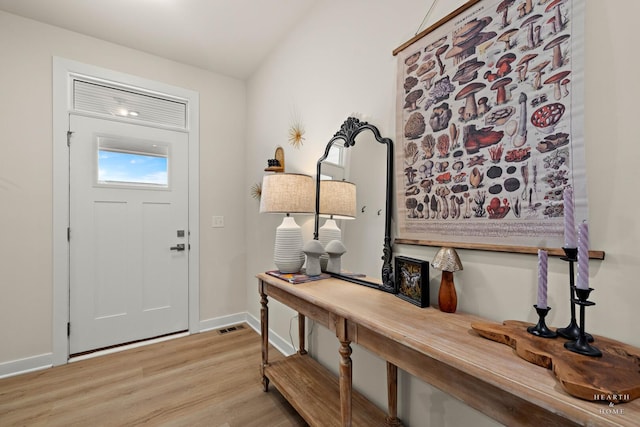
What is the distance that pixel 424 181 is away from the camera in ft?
4.14

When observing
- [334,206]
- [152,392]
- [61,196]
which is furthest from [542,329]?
[61,196]

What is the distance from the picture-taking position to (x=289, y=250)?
5.75 ft

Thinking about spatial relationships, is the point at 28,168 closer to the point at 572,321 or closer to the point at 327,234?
the point at 327,234

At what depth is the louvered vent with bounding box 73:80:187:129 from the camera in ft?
7.80

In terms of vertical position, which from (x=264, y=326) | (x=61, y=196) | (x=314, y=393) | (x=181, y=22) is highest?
(x=181, y=22)

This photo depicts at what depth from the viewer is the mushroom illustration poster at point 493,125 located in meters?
0.87

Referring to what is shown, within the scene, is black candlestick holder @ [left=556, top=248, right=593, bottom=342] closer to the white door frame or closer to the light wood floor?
the light wood floor

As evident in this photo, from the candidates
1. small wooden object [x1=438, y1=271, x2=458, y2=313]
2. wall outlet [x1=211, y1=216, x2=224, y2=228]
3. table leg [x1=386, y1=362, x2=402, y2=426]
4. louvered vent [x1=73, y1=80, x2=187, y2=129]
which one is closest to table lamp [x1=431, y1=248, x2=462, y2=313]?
small wooden object [x1=438, y1=271, x2=458, y2=313]

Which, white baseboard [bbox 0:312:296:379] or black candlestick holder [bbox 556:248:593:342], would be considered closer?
black candlestick holder [bbox 556:248:593:342]

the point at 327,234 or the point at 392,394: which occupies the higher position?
the point at 327,234

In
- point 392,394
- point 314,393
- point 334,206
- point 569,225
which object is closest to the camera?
point 569,225

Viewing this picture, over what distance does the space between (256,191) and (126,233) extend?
1215 mm

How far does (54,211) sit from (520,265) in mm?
3076

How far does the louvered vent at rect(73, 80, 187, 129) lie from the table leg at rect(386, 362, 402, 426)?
2.76 meters
